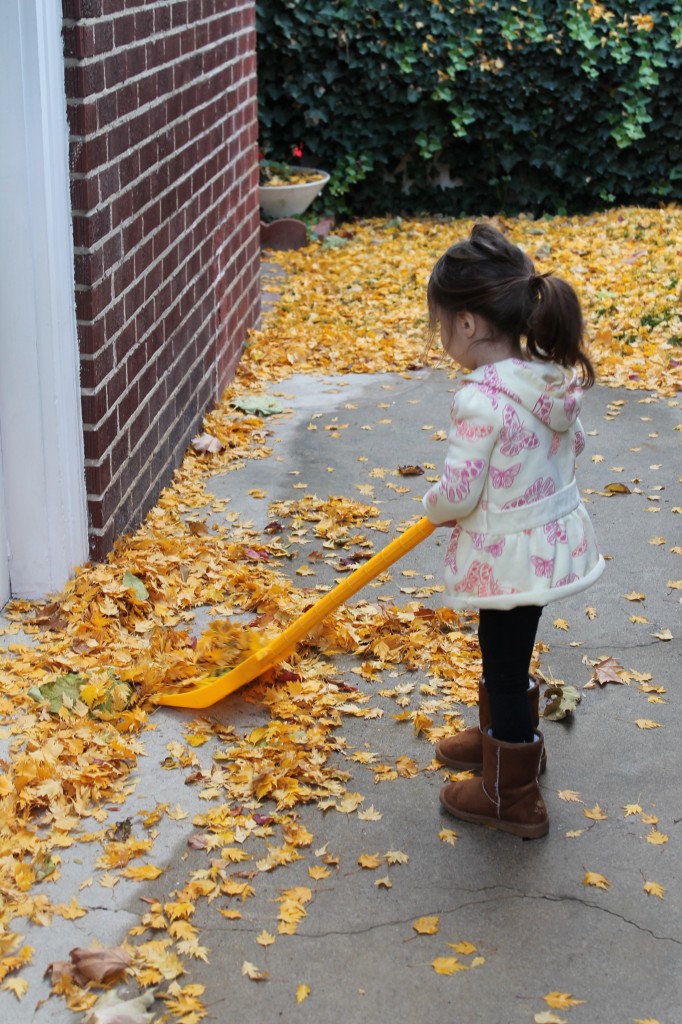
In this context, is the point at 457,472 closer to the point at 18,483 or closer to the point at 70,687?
the point at 70,687

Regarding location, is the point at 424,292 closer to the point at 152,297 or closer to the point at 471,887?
the point at 152,297

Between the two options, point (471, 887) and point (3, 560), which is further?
point (3, 560)

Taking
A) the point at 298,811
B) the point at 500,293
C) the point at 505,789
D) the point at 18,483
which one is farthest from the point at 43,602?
the point at 500,293

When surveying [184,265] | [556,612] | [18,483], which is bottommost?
[556,612]

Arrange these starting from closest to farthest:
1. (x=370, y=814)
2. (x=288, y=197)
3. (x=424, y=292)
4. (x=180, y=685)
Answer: (x=370, y=814), (x=180, y=685), (x=424, y=292), (x=288, y=197)

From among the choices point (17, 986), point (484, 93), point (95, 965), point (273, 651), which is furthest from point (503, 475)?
point (484, 93)

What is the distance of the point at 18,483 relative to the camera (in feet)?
11.7

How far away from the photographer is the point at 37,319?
3.40 m

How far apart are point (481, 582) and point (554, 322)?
573 millimetres

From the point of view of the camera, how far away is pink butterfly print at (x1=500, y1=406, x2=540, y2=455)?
2537mm

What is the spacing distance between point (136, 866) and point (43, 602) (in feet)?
4.01

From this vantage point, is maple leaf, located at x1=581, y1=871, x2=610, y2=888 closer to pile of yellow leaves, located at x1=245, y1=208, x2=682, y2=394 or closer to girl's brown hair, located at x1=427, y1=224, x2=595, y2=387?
girl's brown hair, located at x1=427, y1=224, x2=595, y2=387

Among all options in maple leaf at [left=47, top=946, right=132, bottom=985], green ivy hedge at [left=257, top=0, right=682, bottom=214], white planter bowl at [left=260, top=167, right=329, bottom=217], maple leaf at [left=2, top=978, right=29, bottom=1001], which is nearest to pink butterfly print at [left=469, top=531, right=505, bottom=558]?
maple leaf at [left=47, top=946, right=132, bottom=985]

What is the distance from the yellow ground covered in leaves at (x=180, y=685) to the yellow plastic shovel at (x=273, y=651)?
7 centimetres
